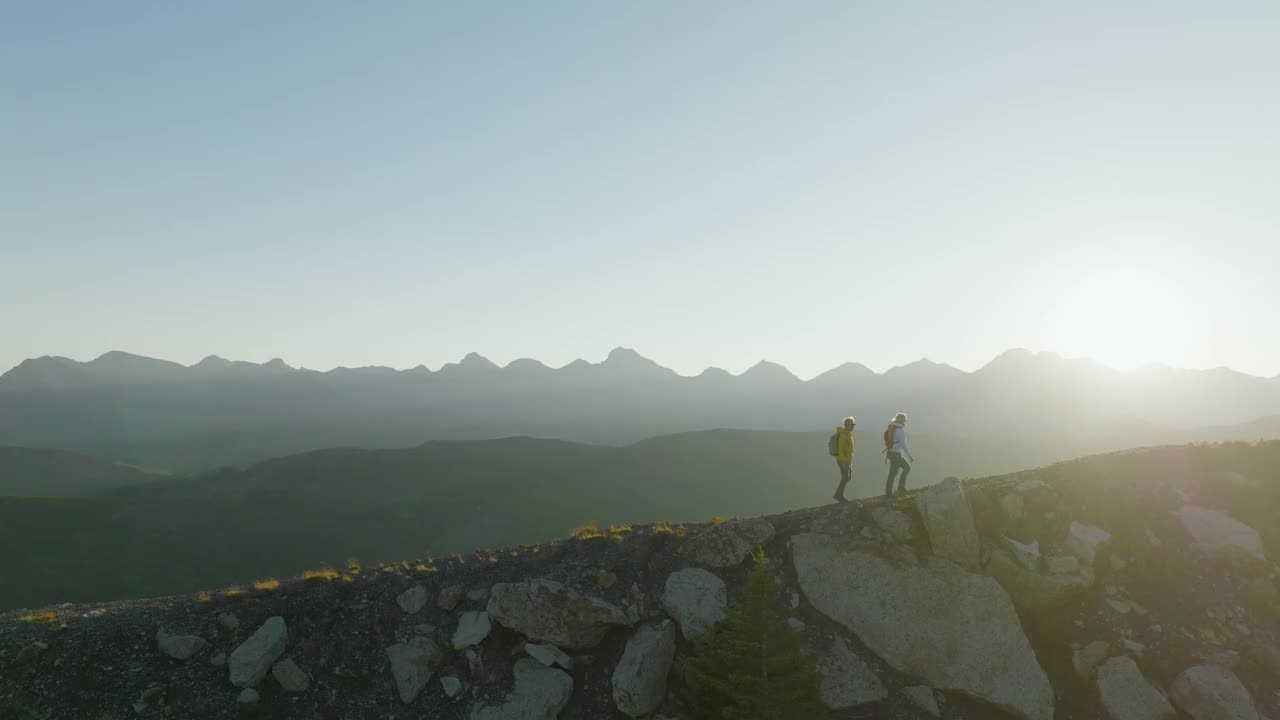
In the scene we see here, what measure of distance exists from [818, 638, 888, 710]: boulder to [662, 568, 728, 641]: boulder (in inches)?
93.4

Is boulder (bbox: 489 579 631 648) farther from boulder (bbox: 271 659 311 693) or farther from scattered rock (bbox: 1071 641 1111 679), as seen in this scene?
scattered rock (bbox: 1071 641 1111 679)

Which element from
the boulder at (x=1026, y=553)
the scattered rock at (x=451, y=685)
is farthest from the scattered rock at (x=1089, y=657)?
the scattered rock at (x=451, y=685)

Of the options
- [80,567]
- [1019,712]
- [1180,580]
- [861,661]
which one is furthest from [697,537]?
[80,567]

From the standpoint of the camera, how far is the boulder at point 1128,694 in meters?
13.1

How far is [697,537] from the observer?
16.4 metres

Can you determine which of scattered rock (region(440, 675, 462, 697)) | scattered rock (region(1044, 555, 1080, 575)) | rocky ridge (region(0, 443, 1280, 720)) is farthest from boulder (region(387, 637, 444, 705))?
scattered rock (region(1044, 555, 1080, 575))

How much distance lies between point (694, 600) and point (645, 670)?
6.23ft

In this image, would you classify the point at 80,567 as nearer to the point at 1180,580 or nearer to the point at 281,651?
the point at 281,651

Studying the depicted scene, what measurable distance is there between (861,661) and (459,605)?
29.3 ft

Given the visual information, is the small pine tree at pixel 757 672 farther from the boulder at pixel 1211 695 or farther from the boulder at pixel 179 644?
the boulder at pixel 179 644

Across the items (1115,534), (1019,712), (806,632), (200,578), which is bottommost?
(200,578)

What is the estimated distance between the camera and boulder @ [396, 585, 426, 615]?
51.2ft

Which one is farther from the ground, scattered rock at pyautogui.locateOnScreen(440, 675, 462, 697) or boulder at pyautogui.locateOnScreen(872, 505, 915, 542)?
boulder at pyautogui.locateOnScreen(872, 505, 915, 542)

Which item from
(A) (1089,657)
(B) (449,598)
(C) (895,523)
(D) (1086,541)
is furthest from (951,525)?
(B) (449,598)
